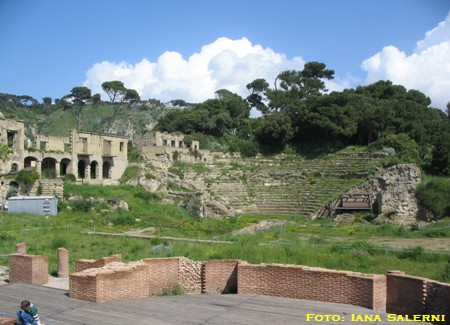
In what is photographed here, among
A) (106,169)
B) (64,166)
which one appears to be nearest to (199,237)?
(64,166)

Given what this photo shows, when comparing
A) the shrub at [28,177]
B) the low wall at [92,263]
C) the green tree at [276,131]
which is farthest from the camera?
the green tree at [276,131]

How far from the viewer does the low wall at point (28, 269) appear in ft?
49.8

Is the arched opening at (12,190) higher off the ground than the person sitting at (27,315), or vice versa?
the arched opening at (12,190)

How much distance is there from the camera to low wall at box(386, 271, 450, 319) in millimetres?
11414

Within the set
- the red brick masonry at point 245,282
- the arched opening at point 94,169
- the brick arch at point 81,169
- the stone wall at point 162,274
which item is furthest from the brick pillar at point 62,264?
the brick arch at point 81,169

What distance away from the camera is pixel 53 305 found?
12.5 meters

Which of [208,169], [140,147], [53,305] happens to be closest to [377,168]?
[208,169]

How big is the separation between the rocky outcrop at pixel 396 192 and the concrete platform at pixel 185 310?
26330 mm

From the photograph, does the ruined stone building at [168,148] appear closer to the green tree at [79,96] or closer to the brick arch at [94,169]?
the brick arch at [94,169]

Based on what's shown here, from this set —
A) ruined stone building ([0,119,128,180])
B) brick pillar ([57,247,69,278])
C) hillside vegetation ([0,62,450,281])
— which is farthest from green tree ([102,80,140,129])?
brick pillar ([57,247,69,278])

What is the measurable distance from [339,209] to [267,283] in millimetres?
26397

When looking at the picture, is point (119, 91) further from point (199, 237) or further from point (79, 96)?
point (199, 237)

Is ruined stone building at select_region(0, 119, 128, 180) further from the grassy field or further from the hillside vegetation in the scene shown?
the grassy field

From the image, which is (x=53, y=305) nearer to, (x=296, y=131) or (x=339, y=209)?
(x=339, y=209)
